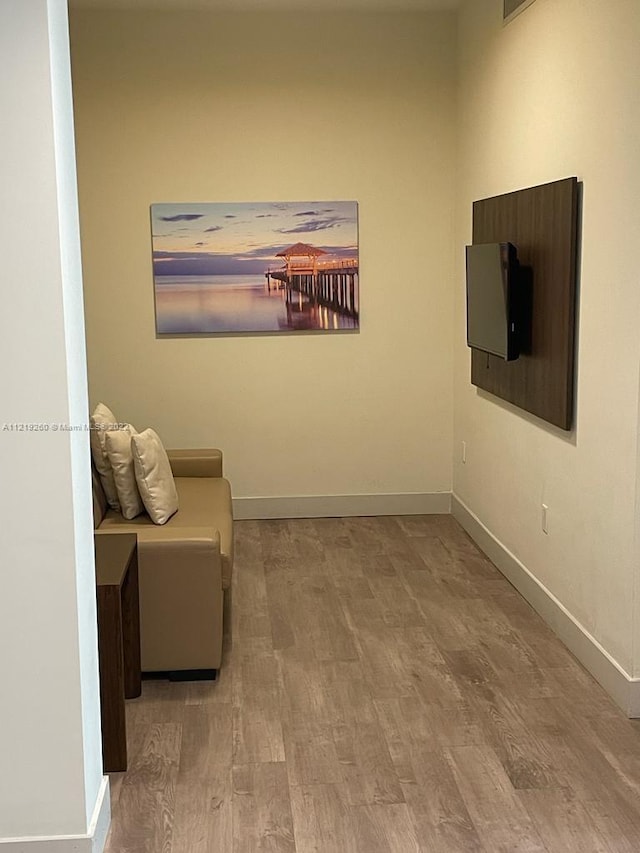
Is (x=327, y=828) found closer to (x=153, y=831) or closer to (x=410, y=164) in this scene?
(x=153, y=831)

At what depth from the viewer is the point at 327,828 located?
2.92 meters

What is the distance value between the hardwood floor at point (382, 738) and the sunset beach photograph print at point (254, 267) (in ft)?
5.98

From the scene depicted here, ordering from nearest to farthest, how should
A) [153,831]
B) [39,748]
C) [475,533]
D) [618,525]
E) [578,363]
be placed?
1. [39,748]
2. [153,831]
3. [618,525]
4. [578,363]
5. [475,533]

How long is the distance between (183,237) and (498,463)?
7.58 ft

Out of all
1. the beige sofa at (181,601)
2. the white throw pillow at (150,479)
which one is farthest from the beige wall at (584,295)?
the white throw pillow at (150,479)

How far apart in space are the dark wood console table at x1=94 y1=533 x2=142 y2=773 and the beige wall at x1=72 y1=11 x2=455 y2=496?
9.20 feet

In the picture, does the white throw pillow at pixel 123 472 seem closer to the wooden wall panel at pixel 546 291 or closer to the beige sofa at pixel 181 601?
the beige sofa at pixel 181 601

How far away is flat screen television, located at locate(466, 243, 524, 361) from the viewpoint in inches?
182

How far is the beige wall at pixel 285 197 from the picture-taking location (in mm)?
5984

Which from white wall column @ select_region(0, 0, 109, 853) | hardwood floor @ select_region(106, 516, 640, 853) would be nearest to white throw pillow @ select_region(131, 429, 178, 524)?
hardwood floor @ select_region(106, 516, 640, 853)

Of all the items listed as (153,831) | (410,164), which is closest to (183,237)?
(410,164)

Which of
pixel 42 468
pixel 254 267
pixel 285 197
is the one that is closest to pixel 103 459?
pixel 42 468

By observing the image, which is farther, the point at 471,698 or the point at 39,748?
the point at 471,698

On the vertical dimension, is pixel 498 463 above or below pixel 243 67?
below
